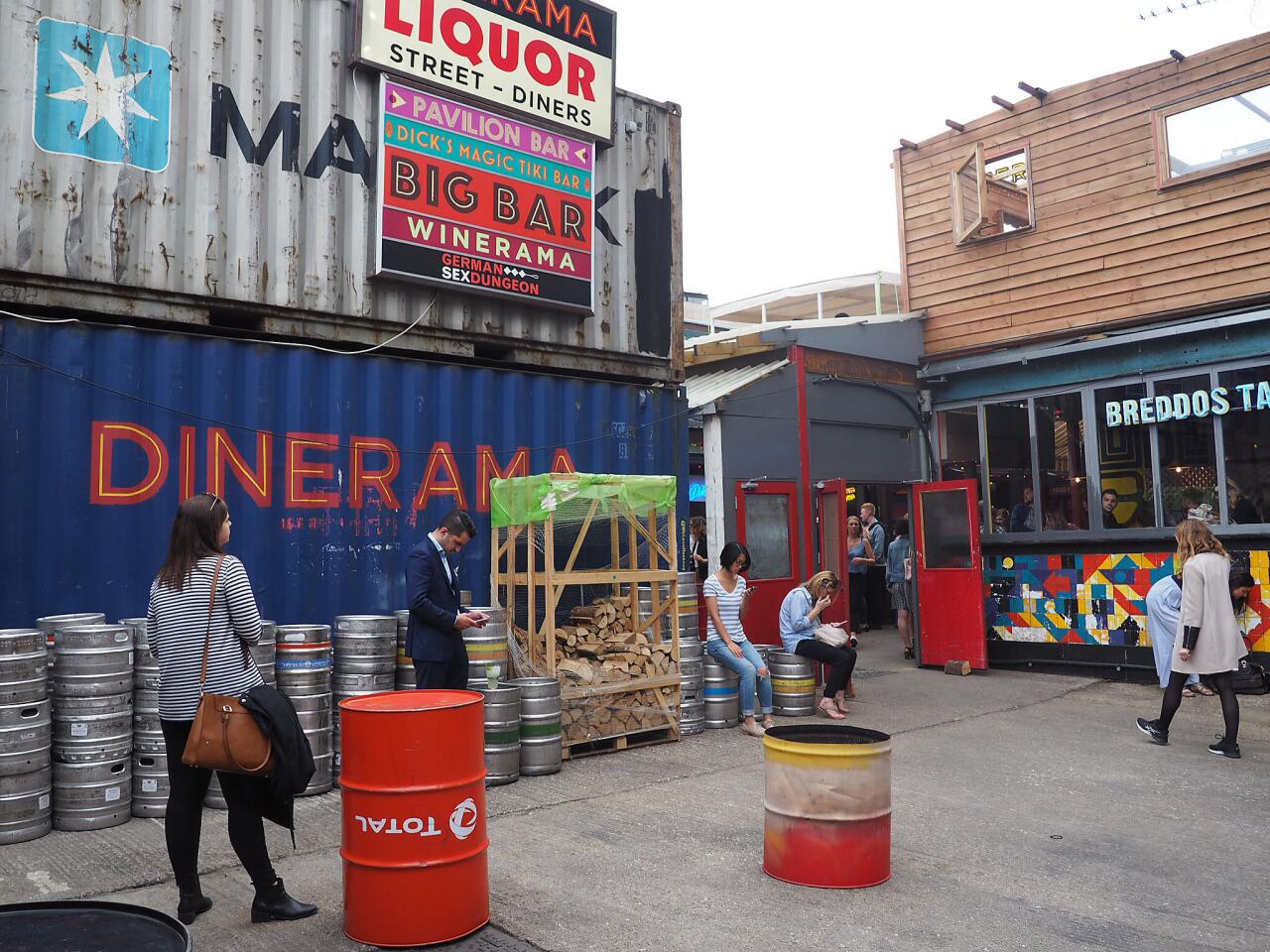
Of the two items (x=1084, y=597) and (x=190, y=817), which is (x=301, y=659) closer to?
(x=190, y=817)

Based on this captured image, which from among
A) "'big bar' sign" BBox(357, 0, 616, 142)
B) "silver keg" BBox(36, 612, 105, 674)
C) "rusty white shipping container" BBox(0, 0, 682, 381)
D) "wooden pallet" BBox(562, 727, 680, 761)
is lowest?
"wooden pallet" BBox(562, 727, 680, 761)

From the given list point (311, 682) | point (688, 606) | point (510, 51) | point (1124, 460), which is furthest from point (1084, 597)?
point (311, 682)

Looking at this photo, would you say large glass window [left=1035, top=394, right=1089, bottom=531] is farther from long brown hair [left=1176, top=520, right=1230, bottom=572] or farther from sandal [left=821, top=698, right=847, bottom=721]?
sandal [left=821, top=698, right=847, bottom=721]

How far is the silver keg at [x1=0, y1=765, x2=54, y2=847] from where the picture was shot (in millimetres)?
5160

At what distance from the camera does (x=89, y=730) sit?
18.0 feet

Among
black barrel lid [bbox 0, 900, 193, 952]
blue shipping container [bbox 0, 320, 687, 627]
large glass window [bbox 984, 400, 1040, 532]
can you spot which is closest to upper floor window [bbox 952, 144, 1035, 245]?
large glass window [bbox 984, 400, 1040, 532]

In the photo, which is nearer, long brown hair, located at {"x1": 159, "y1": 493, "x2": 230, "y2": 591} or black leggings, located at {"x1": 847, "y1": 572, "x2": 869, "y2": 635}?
long brown hair, located at {"x1": 159, "y1": 493, "x2": 230, "y2": 591}

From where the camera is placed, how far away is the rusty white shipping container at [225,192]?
623 centimetres

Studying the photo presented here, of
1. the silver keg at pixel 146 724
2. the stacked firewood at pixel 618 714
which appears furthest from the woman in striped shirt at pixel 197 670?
the stacked firewood at pixel 618 714

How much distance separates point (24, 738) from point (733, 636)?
5.11 m

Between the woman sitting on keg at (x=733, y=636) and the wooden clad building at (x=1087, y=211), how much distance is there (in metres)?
6.18

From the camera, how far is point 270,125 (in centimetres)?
721

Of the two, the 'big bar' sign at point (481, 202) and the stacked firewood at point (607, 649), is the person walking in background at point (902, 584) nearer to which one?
the stacked firewood at point (607, 649)

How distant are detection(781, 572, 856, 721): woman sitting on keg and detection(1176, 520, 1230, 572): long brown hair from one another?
273cm
